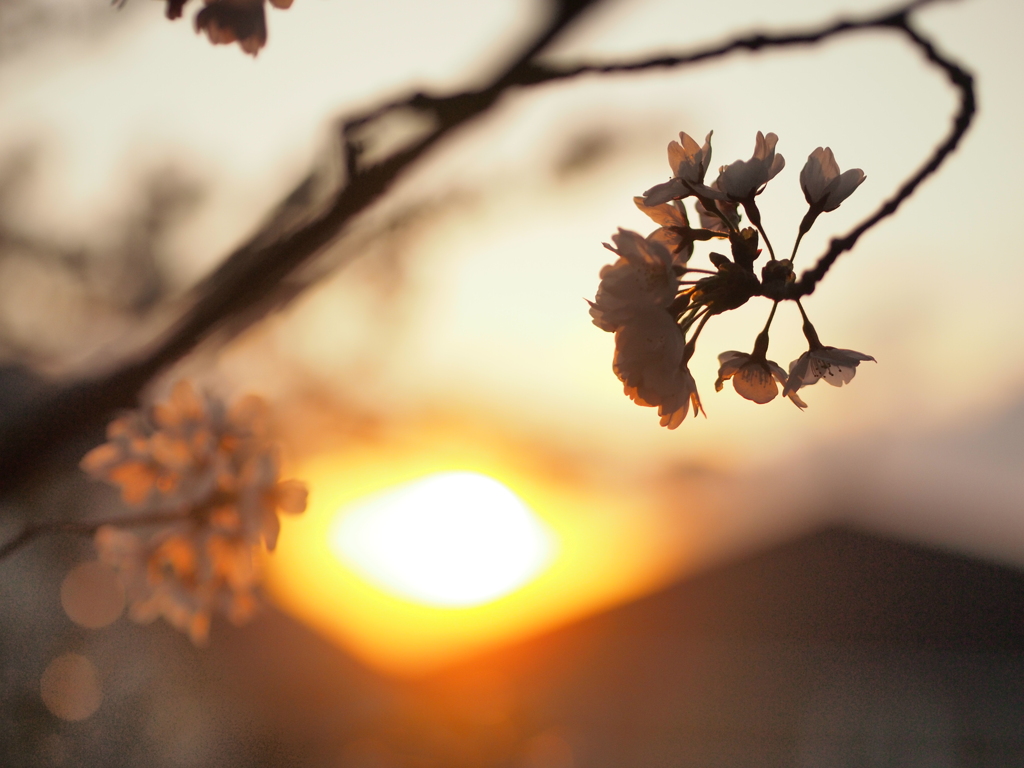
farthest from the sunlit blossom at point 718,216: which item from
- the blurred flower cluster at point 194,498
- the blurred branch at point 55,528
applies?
the blurred flower cluster at point 194,498

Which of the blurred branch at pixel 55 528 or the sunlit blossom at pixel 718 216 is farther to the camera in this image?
the blurred branch at pixel 55 528

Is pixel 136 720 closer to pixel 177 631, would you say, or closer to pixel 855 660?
pixel 177 631

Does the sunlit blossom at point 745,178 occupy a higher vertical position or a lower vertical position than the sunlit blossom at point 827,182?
lower

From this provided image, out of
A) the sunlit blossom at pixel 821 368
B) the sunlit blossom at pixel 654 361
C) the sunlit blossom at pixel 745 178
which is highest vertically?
the sunlit blossom at pixel 745 178

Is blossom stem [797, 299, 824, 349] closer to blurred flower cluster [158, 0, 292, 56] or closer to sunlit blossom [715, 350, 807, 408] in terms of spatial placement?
sunlit blossom [715, 350, 807, 408]

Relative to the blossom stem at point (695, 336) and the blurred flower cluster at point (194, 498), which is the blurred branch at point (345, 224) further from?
the blurred flower cluster at point (194, 498)

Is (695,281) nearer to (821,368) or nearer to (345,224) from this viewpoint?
(821,368)

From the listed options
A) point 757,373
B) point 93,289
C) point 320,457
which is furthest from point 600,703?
point 757,373

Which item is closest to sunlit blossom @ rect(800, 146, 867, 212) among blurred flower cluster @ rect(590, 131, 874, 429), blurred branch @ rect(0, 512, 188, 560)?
blurred flower cluster @ rect(590, 131, 874, 429)
